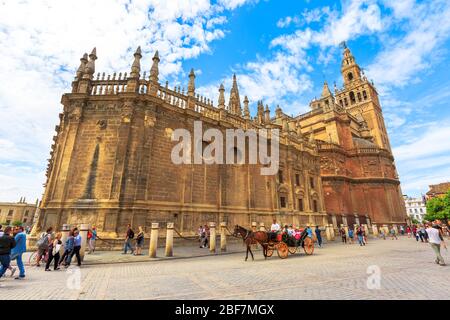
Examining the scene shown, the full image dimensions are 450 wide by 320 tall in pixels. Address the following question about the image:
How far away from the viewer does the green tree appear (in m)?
35.6

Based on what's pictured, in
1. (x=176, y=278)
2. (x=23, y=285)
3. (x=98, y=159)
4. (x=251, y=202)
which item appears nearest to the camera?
(x=23, y=285)

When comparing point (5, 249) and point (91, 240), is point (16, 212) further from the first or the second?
point (5, 249)

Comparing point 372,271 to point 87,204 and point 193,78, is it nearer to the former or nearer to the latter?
point 87,204

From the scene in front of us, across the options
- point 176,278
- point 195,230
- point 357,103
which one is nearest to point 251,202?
point 195,230

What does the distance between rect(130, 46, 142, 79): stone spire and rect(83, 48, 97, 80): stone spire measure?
3.04 meters

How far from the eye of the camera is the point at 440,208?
1507 inches

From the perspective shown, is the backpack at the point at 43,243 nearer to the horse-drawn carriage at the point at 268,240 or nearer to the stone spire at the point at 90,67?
the horse-drawn carriage at the point at 268,240

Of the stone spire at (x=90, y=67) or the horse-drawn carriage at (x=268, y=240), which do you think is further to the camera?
the stone spire at (x=90, y=67)

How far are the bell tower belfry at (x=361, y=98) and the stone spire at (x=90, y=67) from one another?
183 ft

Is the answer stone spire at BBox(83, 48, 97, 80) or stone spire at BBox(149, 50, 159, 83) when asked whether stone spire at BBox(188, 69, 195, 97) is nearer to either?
stone spire at BBox(149, 50, 159, 83)

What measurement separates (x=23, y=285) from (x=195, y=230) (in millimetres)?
10880

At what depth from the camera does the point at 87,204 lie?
13.6 metres

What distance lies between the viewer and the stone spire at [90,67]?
16.3 m

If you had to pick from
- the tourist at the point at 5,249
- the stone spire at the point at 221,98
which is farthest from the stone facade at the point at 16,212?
the tourist at the point at 5,249
